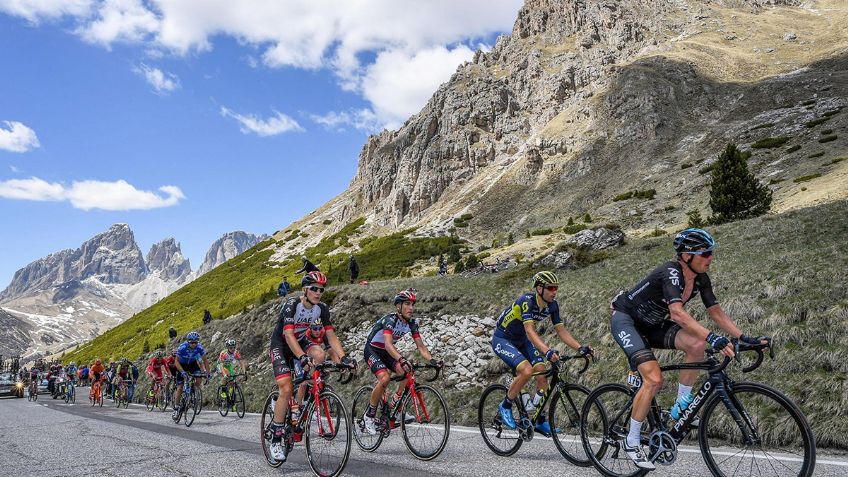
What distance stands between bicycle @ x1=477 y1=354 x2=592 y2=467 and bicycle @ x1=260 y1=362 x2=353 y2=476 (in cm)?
242

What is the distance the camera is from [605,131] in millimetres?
77000

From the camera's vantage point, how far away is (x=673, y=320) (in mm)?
5504

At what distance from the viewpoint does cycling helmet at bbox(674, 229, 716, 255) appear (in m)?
5.33

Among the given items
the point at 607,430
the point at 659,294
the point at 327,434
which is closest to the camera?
the point at 659,294

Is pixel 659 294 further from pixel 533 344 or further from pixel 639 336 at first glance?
pixel 533 344

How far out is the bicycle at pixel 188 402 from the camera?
1412cm

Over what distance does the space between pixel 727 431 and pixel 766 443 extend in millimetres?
1349

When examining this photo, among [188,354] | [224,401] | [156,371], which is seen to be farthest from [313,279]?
[156,371]

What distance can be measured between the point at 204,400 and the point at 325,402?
18115mm

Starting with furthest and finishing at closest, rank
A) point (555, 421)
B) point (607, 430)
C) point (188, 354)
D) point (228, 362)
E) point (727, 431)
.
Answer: point (228, 362) < point (188, 354) < point (555, 421) < point (727, 431) < point (607, 430)

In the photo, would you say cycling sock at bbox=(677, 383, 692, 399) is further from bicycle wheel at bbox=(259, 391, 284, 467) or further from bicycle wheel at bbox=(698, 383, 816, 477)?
bicycle wheel at bbox=(259, 391, 284, 467)

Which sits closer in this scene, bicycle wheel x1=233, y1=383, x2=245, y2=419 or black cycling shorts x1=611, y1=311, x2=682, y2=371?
black cycling shorts x1=611, y1=311, x2=682, y2=371

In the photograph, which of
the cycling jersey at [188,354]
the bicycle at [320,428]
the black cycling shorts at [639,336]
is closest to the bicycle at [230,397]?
the cycling jersey at [188,354]

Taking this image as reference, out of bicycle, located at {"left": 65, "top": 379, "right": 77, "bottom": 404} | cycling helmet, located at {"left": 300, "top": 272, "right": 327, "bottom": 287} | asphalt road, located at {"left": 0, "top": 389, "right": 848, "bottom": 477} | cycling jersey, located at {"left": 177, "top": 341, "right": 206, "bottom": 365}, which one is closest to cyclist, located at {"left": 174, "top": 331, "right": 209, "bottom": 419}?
cycling jersey, located at {"left": 177, "top": 341, "right": 206, "bottom": 365}
